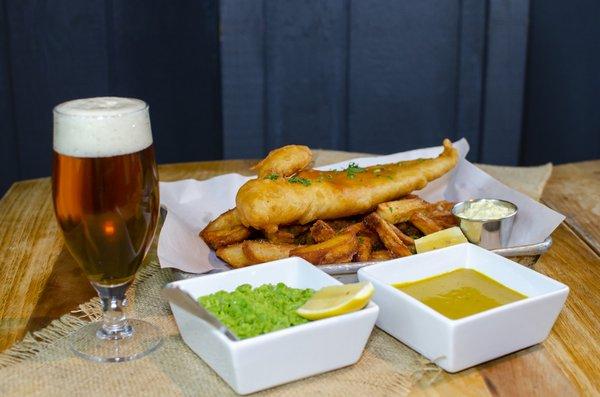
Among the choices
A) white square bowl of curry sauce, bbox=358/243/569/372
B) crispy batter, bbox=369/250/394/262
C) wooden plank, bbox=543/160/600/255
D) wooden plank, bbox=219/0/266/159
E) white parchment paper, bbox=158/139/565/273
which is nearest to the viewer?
white square bowl of curry sauce, bbox=358/243/569/372

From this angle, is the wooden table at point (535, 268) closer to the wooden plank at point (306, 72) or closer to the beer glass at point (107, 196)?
the beer glass at point (107, 196)

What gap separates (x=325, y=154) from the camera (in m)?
2.88

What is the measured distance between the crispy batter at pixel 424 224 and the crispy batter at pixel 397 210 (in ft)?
0.06

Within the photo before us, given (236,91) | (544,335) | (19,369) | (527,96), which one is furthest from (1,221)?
(527,96)

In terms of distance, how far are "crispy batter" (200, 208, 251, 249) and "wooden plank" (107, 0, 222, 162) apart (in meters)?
2.49

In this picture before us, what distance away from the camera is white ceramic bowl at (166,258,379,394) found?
4.41 ft

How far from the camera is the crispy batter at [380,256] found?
1826 mm

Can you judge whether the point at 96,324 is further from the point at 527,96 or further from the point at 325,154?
the point at 527,96

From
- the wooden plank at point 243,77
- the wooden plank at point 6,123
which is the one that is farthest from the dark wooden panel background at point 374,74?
the wooden plank at point 6,123

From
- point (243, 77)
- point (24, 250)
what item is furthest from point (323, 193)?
point (243, 77)

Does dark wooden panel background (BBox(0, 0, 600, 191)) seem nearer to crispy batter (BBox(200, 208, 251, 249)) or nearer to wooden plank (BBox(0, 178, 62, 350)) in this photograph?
wooden plank (BBox(0, 178, 62, 350))

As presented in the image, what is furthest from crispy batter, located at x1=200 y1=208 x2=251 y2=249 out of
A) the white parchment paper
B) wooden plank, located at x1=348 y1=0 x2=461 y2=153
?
wooden plank, located at x1=348 y1=0 x2=461 y2=153

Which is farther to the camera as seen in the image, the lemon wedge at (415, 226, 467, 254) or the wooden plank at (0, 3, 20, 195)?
the wooden plank at (0, 3, 20, 195)

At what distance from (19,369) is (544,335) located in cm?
100
